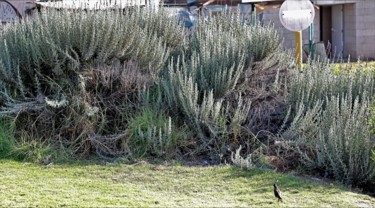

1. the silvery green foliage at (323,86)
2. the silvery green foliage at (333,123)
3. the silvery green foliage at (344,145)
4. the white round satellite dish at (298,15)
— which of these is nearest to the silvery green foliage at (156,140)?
the silvery green foliage at (333,123)

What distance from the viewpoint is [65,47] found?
8805mm

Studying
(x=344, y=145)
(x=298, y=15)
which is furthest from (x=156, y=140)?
(x=298, y=15)

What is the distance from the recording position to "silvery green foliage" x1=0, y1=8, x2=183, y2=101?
28.6 ft

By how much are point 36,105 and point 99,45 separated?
129 cm

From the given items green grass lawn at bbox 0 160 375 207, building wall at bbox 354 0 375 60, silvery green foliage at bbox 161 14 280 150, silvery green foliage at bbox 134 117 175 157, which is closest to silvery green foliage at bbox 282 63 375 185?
green grass lawn at bbox 0 160 375 207

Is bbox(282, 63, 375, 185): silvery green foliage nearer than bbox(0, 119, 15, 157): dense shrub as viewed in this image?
Yes

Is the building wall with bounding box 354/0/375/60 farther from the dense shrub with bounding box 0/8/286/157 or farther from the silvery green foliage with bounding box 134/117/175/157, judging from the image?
the silvery green foliage with bounding box 134/117/175/157

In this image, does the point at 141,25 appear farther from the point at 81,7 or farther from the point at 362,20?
the point at 362,20

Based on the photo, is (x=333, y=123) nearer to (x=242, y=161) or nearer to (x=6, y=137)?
(x=242, y=161)

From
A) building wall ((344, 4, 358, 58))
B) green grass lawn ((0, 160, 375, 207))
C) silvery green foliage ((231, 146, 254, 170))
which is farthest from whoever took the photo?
building wall ((344, 4, 358, 58))

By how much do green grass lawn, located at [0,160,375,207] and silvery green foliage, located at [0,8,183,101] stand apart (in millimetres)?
1557

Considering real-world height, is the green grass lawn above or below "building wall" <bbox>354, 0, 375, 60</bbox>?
below

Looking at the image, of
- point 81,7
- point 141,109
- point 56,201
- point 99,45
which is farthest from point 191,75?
point 56,201

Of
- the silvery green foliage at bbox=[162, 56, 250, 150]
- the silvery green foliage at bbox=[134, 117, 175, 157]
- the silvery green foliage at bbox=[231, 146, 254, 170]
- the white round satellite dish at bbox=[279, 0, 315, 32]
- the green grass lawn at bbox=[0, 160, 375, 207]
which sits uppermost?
the white round satellite dish at bbox=[279, 0, 315, 32]
